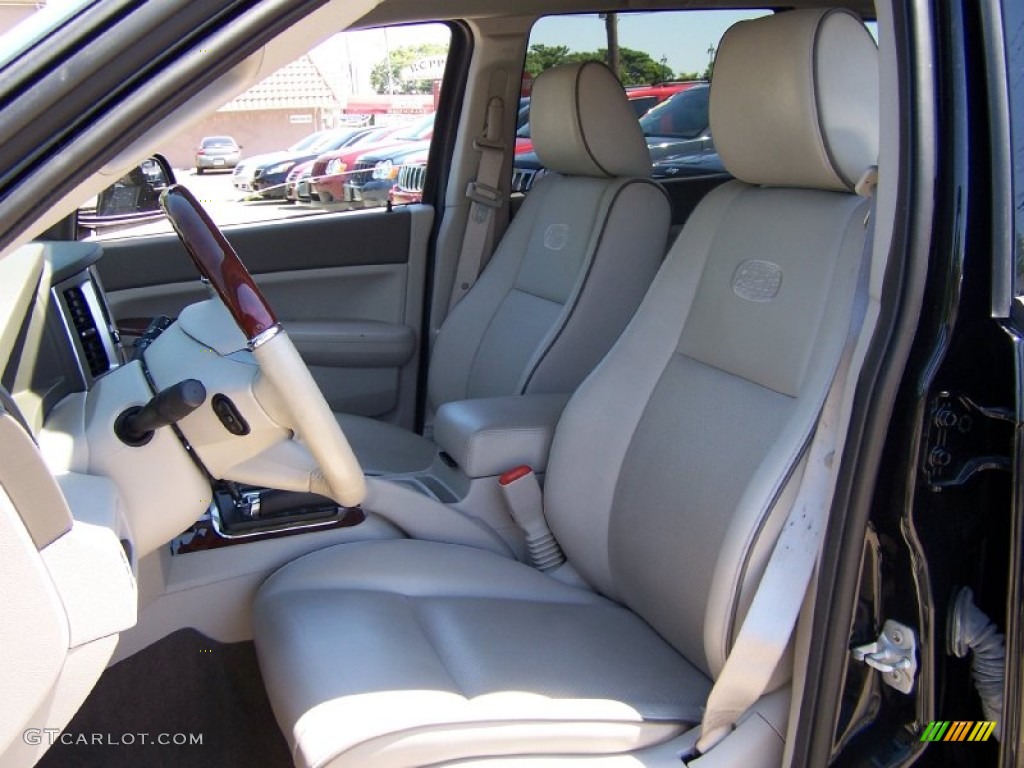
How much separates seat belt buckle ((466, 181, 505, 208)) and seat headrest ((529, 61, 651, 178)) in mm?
501

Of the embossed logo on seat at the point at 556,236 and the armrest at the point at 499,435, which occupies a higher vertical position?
the embossed logo on seat at the point at 556,236

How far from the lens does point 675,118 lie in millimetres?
2977

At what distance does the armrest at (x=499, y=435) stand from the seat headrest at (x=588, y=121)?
0.65 meters

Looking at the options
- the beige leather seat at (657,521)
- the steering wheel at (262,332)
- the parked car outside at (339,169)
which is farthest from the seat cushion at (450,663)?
the parked car outside at (339,169)

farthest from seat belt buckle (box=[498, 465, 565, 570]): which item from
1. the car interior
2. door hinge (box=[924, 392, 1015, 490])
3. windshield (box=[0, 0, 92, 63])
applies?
windshield (box=[0, 0, 92, 63])

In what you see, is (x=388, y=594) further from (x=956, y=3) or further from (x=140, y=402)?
(x=956, y=3)

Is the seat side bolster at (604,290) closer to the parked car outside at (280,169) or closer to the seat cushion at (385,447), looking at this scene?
the seat cushion at (385,447)

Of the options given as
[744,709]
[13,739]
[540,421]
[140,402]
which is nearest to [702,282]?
[540,421]

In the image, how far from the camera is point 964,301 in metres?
1.07

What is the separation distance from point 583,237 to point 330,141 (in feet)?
3.18

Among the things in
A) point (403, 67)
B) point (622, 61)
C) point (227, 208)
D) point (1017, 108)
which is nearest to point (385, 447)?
point (227, 208)

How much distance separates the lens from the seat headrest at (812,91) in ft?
4.56

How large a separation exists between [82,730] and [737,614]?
1.10 m

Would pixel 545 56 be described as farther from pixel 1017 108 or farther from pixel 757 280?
pixel 1017 108
